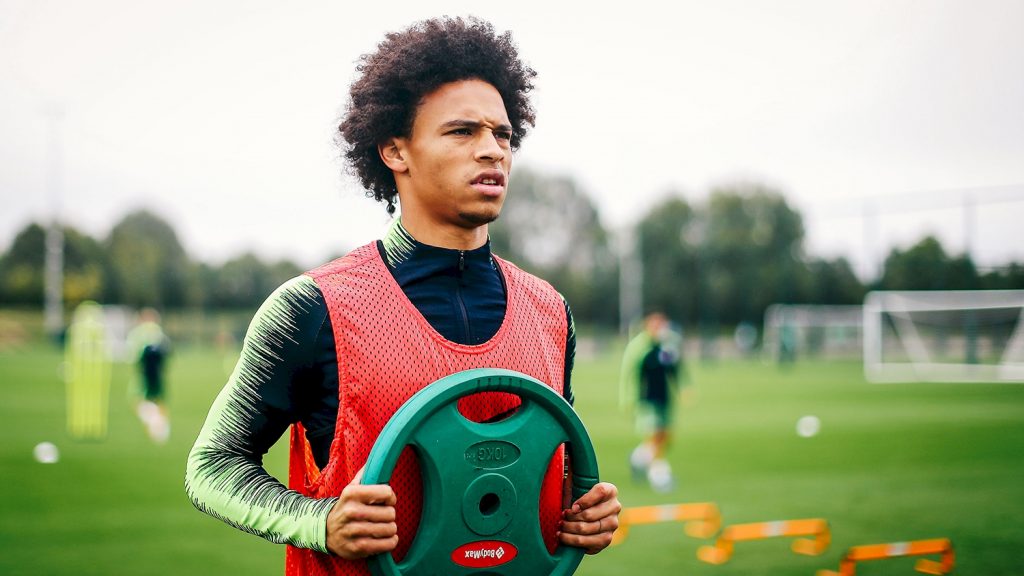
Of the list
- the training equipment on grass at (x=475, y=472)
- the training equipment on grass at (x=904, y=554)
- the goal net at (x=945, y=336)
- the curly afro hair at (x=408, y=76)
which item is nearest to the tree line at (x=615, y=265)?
the goal net at (x=945, y=336)

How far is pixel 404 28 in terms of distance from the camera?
2.41m

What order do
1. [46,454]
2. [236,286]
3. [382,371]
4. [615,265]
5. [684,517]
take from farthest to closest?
1. [236,286]
2. [615,265]
3. [46,454]
4. [684,517]
5. [382,371]

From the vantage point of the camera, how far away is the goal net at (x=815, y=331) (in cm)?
3841

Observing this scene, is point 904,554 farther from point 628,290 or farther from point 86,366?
point 628,290

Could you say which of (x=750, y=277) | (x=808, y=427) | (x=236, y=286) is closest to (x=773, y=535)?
(x=808, y=427)

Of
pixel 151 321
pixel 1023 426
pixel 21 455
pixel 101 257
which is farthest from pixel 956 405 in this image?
pixel 101 257

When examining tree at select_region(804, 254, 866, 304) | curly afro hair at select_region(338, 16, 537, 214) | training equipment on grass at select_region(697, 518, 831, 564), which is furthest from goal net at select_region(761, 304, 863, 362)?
curly afro hair at select_region(338, 16, 537, 214)

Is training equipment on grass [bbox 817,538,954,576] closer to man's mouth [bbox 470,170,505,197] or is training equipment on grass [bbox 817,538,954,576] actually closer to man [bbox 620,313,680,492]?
man [bbox 620,313,680,492]

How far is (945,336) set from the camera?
101 ft

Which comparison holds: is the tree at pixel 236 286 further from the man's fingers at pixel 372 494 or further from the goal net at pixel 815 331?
the man's fingers at pixel 372 494

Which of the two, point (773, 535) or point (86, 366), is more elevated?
point (86, 366)

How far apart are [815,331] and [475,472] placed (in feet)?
133

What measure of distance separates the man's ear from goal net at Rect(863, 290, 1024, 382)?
95.1 feet

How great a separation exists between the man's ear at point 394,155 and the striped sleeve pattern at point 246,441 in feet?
1.24
